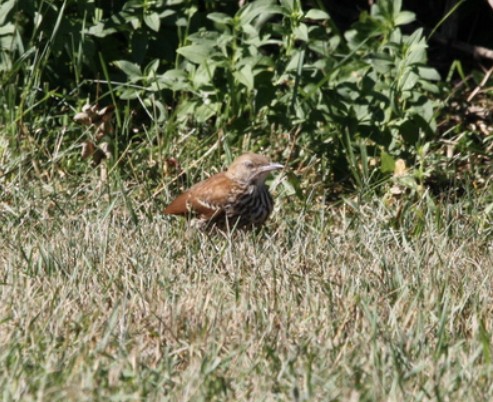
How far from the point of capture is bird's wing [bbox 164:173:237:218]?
6344 millimetres

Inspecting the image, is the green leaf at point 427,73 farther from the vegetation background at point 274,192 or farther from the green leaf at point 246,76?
the green leaf at point 246,76

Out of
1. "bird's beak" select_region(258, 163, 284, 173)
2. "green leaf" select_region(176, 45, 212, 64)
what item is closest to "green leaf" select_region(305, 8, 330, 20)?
"green leaf" select_region(176, 45, 212, 64)

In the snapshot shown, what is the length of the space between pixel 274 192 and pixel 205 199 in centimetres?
75

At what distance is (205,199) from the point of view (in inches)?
252

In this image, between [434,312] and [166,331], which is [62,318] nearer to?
[166,331]

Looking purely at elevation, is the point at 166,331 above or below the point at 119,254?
above

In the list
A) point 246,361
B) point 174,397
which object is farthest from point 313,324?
point 174,397

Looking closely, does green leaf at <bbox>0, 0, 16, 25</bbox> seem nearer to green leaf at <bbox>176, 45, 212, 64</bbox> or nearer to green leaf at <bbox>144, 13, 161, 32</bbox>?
green leaf at <bbox>144, 13, 161, 32</bbox>

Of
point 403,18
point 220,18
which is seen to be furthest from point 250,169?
point 403,18

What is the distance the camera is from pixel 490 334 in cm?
476

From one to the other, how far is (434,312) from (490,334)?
0.91ft

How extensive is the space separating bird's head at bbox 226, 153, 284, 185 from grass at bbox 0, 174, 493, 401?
0.87 feet

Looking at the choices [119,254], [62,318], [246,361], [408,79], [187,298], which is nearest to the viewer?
[246,361]

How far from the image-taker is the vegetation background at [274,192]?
172 inches
